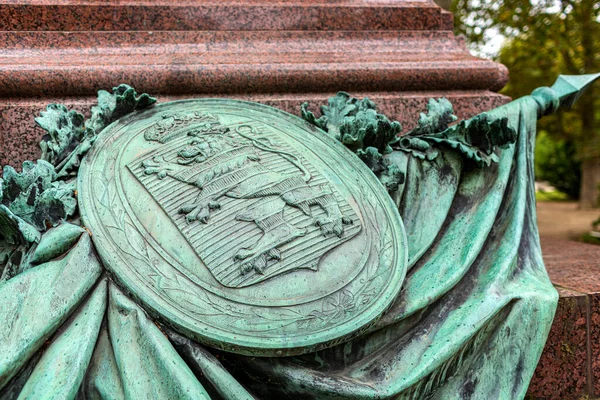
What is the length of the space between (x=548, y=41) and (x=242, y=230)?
8.93 meters

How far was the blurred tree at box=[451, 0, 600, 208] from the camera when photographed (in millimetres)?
7973

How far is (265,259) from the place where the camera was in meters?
2.32

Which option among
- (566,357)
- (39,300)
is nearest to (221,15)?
(39,300)

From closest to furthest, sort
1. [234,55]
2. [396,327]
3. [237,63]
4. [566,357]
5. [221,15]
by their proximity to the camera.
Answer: [396,327] → [566,357] → [237,63] → [234,55] → [221,15]

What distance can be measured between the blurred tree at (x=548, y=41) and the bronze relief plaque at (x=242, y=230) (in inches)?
219

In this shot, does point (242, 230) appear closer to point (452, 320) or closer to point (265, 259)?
point (265, 259)

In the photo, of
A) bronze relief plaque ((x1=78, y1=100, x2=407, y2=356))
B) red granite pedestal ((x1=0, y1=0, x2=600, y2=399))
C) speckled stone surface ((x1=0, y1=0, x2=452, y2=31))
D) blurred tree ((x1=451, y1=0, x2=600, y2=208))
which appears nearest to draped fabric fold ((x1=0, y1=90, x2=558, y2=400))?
bronze relief plaque ((x1=78, y1=100, x2=407, y2=356))

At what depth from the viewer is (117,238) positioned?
2.31 meters

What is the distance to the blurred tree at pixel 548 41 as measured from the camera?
26.2 feet

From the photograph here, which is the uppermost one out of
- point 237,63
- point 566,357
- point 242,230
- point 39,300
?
point 237,63

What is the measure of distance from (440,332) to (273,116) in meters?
1.32

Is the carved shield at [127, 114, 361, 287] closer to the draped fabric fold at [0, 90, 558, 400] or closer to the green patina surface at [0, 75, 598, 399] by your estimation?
the green patina surface at [0, 75, 598, 399]

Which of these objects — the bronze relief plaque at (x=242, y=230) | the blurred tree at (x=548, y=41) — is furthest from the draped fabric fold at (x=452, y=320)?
the blurred tree at (x=548, y=41)

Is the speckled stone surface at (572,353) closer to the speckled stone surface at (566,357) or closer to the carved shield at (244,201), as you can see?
the speckled stone surface at (566,357)
